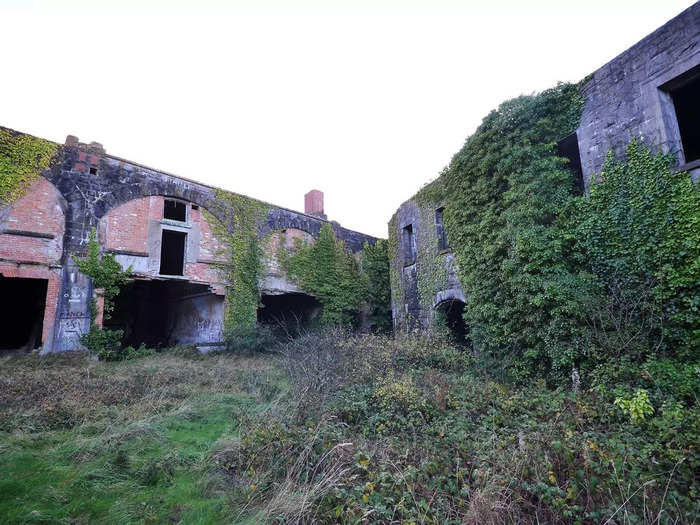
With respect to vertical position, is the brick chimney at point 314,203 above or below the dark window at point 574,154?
above

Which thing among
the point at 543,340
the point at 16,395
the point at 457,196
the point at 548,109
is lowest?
the point at 16,395

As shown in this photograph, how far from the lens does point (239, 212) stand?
1572cm

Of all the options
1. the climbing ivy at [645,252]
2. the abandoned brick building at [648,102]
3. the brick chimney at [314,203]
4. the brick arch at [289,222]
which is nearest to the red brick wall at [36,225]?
the brick arch at [289,222]

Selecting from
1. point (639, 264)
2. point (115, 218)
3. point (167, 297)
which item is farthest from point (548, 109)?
point (167, 297)

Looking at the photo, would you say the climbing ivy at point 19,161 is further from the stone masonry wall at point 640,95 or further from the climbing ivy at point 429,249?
the stone masonry wall at point 640,95

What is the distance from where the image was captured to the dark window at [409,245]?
551 inches

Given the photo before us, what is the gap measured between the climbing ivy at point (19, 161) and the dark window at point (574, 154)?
14.7m

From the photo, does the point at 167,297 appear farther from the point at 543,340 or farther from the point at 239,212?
the point at 543,340

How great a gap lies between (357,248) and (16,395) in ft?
48.8

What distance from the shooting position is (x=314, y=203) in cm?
1966

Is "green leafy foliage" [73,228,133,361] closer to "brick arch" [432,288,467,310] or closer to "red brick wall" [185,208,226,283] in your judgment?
"red brick wall" [185,208,226,283]

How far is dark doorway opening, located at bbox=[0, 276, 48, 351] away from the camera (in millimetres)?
13547

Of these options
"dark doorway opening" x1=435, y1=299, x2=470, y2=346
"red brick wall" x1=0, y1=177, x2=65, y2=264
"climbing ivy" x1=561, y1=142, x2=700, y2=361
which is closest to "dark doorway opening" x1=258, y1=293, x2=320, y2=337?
"dark doorway opening" x1=435, y1=299, x2=470, y2=346

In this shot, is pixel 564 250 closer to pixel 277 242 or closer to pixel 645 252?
pixel 645 252
